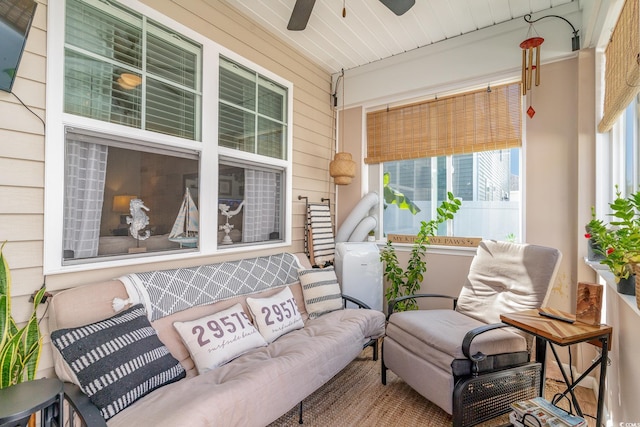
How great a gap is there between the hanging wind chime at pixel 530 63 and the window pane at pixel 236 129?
2.40 metres

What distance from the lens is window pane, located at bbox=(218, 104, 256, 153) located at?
2657 millimetres

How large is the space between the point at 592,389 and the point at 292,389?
2366 mm

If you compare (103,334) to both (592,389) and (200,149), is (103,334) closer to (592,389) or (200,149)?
(200,149)

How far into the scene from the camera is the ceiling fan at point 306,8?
207 centimetres

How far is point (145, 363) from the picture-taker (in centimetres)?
154

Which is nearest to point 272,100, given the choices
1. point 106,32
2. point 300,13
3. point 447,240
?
point 300,13

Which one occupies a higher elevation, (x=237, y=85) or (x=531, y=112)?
(x=237, y=85)

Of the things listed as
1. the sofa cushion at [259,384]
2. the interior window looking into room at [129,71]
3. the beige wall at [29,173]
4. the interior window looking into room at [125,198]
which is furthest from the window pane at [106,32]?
the sofa cushion at [259,384]

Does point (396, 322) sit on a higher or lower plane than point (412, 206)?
lower

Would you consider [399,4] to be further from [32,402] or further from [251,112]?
[32,402]

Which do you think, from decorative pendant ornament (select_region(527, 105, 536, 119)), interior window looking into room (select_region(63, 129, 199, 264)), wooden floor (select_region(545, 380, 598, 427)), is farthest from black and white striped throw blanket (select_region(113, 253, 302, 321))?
decorative pendant ornament (select_region(527, 105, 536, 119))

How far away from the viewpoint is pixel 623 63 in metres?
1.67

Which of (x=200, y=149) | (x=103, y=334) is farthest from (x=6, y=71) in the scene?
(x=103, y=334)

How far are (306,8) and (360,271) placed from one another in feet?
7.89
